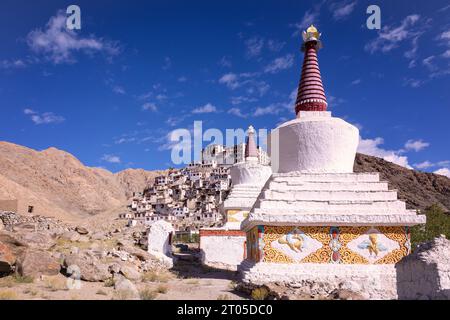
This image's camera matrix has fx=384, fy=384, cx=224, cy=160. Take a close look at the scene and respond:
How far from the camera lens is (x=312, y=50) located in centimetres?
1748

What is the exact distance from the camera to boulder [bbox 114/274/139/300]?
10148 mm

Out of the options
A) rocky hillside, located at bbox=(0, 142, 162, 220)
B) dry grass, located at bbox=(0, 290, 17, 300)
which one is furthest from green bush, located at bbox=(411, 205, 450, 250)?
rocky hillside, located at bbox=(0, 142, 162, 220)

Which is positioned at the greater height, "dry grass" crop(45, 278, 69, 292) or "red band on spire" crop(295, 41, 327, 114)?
"red band on spire" crop(295, 41, 327, 114)

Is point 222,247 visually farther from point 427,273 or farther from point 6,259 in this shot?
point 427,273

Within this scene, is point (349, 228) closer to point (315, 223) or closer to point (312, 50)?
point (315, 223)

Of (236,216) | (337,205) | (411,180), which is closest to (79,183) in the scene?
(411,180)

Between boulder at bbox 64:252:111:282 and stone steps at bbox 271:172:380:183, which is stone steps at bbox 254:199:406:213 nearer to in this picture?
stone steps at bbox 271:172:380:183

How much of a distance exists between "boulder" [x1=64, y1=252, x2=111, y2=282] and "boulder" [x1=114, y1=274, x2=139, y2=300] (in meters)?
0.85

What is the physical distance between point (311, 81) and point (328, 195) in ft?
18.6

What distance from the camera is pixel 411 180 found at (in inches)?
3305

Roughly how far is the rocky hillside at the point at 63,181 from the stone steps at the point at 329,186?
251 feet
